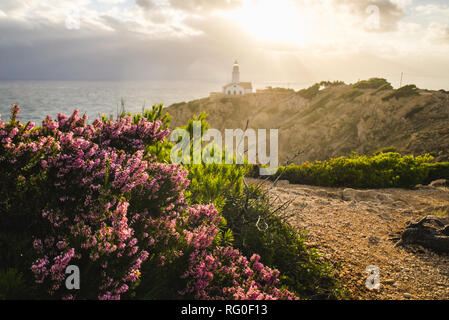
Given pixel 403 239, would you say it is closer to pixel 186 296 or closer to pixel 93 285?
pixel 186 296

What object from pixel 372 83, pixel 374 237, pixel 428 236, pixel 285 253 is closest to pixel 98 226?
pixel 285 253

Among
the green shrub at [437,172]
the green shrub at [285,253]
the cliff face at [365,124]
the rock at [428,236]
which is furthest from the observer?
the cliff face at [365,124]

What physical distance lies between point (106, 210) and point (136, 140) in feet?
5.49

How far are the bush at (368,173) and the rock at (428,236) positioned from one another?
217 inches

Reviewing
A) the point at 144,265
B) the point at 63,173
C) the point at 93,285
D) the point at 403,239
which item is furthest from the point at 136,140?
the point at 403,239

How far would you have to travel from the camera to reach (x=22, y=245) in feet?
8.95

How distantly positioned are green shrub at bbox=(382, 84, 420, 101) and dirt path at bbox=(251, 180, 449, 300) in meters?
29.3

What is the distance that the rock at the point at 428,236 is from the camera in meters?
5.98

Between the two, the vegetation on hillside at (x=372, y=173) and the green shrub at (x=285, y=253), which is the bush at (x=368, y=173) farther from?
the green shrub at (x=285, y=253)

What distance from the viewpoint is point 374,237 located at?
679 cm

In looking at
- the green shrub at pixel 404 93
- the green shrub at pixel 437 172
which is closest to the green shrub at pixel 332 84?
the green shrub at pixel 404 93

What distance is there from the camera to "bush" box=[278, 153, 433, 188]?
12.2 metres

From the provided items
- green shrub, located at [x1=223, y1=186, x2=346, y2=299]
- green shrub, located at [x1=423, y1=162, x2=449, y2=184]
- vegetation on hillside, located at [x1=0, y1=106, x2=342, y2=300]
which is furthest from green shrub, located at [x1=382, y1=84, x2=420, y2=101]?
vegetation on hillside, located at [x1=0, y1=106, x2=342, y2=300]

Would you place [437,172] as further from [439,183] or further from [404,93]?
[404,93]
